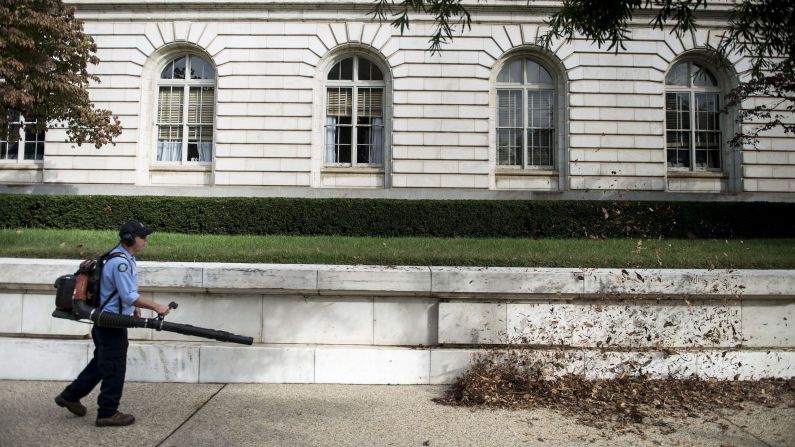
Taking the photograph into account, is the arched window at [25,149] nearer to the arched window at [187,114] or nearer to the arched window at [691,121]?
the arched window at [187,114]

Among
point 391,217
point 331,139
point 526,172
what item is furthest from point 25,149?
point 526,172

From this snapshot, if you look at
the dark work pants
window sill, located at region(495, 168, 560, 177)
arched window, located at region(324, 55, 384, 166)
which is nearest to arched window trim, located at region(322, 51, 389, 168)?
arched window, located at region(324, 55, 384, 166)

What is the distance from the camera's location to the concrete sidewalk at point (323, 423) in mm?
4195

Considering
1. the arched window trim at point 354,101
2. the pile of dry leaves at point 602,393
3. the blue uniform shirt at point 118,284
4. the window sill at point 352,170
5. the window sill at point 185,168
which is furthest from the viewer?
the arched window trim at point 354,101

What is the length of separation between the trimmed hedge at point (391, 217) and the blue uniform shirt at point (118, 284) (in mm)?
8394

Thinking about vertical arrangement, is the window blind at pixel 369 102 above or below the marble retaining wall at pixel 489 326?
above

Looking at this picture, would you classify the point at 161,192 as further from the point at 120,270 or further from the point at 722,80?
the point at 722,80

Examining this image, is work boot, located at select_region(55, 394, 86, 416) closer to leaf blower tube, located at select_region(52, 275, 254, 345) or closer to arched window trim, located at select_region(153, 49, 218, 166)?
leaf blower tube, located at select_region(52, 275, 254, 345)

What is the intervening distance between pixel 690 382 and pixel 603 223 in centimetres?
807

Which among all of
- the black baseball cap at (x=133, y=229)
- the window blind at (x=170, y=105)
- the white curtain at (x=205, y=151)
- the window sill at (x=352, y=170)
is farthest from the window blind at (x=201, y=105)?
the black baseball cap at (x=133, y=229)

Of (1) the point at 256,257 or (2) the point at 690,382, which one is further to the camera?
(1) the point at 256,257

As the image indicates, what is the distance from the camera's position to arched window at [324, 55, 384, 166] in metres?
16.7

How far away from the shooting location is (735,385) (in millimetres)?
5508

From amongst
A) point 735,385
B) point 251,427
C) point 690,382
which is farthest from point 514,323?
point 251,427
